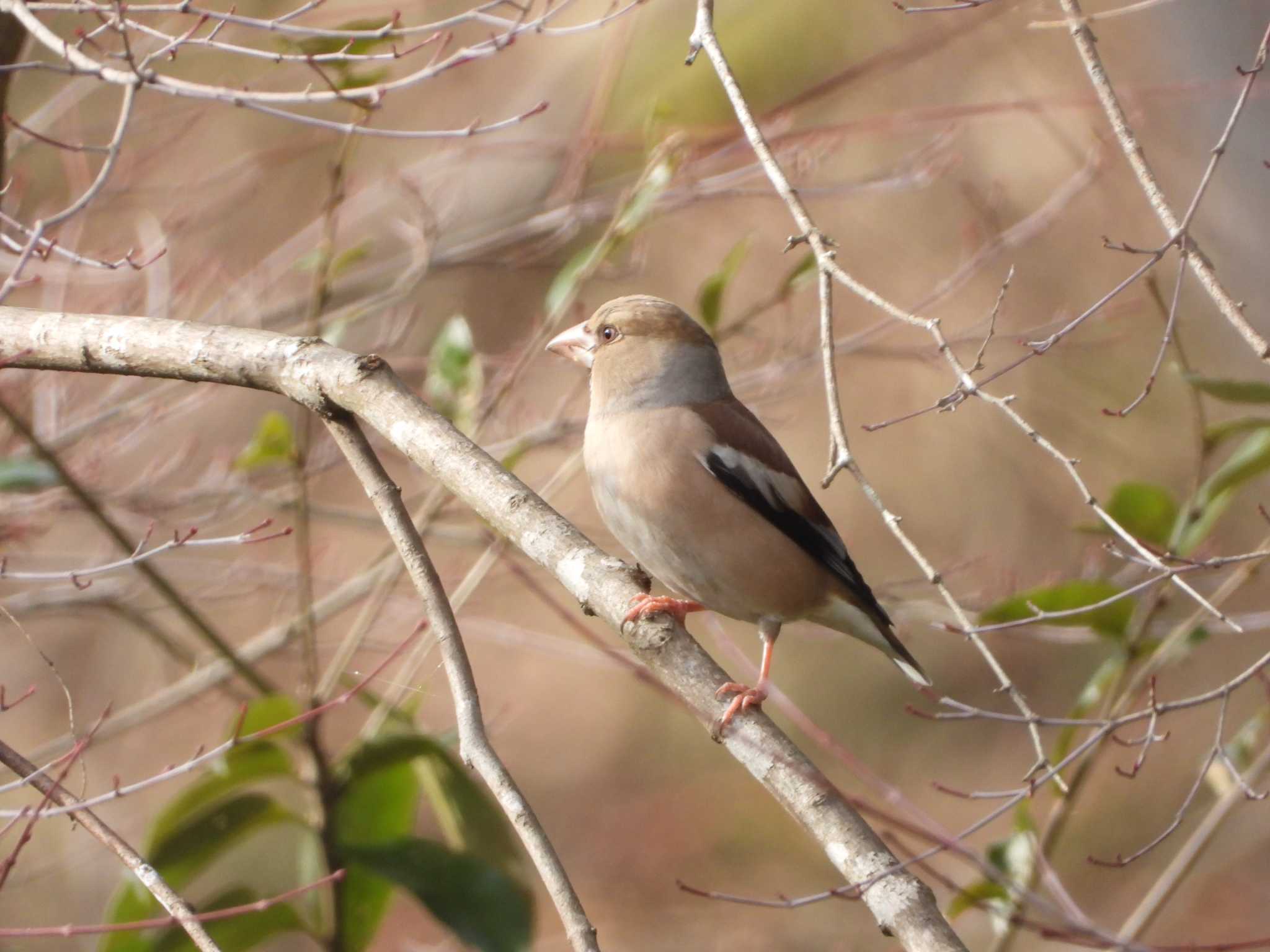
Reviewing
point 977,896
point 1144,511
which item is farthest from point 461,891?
point 1144,511

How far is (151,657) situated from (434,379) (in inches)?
199

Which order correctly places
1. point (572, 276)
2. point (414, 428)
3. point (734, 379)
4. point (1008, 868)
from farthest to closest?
point (734, 379), point (572, 276), point (1008, 868), point (414, 428)

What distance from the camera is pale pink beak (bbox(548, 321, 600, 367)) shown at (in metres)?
4.66

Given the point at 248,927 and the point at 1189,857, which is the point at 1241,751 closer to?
the point at 1189,857

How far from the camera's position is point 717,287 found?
14.5 ft

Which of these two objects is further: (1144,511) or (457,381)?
(457,381)

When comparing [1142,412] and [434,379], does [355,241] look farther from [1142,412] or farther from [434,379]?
[1142,412]

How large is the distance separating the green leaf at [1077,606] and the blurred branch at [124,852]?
2496 mm

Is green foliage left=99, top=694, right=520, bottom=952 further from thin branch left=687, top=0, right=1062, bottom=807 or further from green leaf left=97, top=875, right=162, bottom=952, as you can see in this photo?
thin branch left=687, top=0, right=1062, bottom=807

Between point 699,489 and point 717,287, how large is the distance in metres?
0.75

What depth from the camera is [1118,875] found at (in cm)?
854

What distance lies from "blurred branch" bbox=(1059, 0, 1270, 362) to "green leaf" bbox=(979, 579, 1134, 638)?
1.48 m

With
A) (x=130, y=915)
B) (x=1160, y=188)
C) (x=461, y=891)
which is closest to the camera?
(x=1160, y=188)

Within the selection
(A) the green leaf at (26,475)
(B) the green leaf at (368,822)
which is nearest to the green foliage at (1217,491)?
(B) the green leaf at (368,822)
